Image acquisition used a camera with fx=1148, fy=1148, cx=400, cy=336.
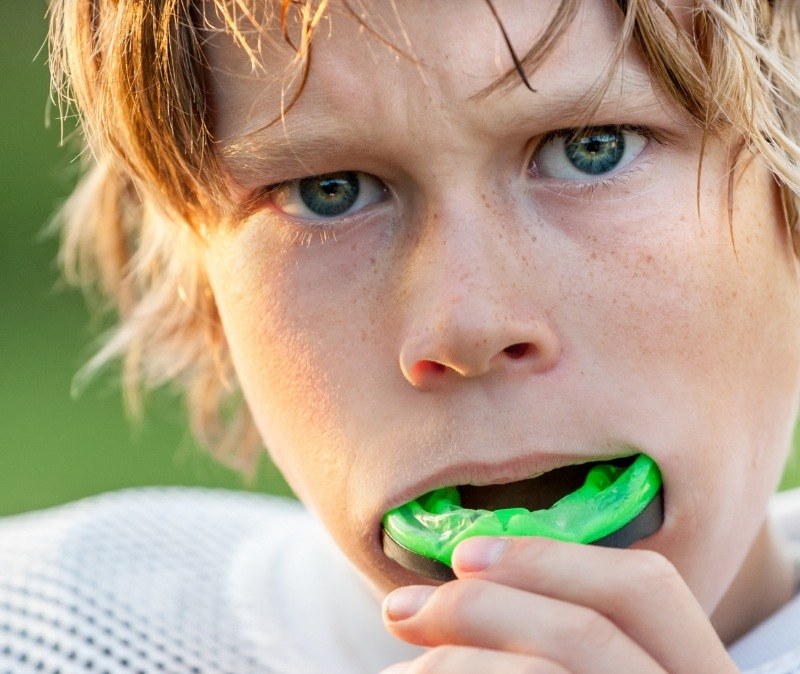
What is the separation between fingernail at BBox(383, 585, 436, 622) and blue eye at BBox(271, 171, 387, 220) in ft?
1.32

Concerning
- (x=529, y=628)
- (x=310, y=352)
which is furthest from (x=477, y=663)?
(x=310, y=352)

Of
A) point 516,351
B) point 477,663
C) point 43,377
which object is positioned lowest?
point 477,663

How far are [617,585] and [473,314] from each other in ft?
0.85

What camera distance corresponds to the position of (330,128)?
3.58 ft

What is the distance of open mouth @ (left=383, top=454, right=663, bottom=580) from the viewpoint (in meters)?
1.01

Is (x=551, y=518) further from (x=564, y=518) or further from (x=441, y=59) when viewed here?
(x=441, y=59)

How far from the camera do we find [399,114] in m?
1.06

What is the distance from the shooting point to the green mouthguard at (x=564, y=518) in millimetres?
1008

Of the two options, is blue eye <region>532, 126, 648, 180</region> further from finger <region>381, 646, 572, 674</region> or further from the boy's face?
finger <region>381, 646, 572, 674</region>

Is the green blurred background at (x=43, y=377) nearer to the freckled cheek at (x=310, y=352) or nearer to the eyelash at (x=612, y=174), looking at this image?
the freckled cheek at (x=310, y=352)

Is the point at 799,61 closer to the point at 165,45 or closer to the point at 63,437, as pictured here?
the point at 165,45

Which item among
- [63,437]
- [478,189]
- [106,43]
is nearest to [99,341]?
[63,437]

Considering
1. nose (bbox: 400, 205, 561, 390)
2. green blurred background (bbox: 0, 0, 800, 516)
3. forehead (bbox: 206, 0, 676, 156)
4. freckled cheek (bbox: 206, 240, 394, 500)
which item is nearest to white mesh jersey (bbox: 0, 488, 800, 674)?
freckled cheek (bbox: 206, 240, 394, 500)

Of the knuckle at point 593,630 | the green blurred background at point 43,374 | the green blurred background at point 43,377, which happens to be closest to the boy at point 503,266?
the knuckle at point 593,630
